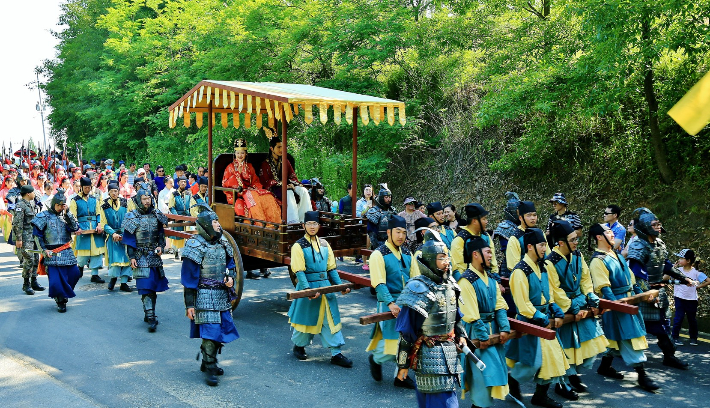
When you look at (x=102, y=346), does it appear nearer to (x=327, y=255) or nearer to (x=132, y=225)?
(x=132, y=225)

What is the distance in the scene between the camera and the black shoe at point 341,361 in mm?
8039

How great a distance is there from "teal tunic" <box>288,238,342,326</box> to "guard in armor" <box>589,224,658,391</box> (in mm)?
3146

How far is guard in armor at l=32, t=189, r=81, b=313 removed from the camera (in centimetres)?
1052

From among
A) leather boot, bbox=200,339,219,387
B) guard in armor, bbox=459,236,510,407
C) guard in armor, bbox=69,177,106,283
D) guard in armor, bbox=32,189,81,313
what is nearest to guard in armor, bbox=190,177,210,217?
guard in armor, bbox=69,177,106,283

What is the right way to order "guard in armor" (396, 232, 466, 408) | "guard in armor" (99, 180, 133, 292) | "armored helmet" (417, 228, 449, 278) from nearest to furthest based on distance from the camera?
1. "guard in armor" (396, 232, 466, 408)
2. "armored helmet" (417, 228, 449, 278)
3. "guard in armor" (99, 180, 133, 292)

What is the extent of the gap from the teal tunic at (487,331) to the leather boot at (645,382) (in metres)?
2.01

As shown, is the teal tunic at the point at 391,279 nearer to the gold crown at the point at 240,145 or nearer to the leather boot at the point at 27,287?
the gold crown at the point at 240,145

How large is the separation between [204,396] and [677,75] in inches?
390

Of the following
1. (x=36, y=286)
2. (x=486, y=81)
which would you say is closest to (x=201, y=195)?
(x=36, y=286)

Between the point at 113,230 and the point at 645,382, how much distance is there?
9.38 metres

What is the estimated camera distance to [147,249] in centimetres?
1005

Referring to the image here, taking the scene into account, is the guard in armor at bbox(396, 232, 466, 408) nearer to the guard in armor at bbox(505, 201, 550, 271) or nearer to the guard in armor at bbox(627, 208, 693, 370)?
the guard in armor at bbox(505, 201, 550, 271)

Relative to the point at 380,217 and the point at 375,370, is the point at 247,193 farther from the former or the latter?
the point at 375,370

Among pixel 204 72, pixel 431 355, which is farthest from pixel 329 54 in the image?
pixel 431 355
